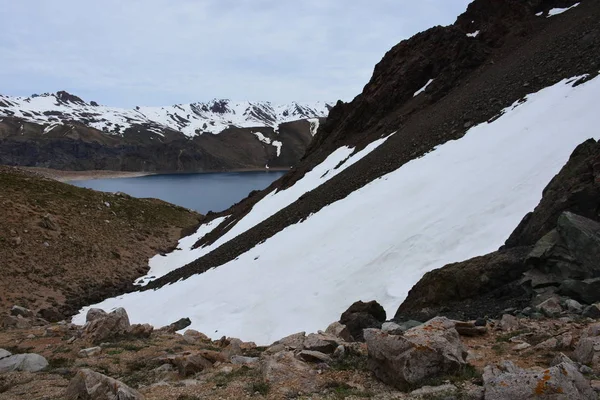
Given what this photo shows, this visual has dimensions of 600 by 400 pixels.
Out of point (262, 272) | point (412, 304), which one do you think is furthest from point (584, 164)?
point (262, 272)

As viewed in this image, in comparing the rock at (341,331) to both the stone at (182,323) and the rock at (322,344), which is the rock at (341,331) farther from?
the stone at (182,323)

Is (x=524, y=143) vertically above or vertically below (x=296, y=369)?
above

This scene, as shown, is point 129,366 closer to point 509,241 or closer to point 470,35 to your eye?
point 509,241

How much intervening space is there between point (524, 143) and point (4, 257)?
1273 inches

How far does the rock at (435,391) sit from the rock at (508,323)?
2.87 m

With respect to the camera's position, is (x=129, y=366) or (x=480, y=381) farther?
(x=129, y=366)

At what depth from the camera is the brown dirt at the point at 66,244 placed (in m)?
26.9

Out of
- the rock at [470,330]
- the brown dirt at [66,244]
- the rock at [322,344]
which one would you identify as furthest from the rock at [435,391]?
the brown dirt at [66,244]

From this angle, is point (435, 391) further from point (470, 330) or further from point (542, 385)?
point (470, 330)

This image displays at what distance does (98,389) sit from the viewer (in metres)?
6.49

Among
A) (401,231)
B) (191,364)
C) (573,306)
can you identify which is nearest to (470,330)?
(573,306)

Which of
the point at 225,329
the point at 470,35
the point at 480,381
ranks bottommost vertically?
the point at 225,329

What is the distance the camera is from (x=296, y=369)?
24.2ft

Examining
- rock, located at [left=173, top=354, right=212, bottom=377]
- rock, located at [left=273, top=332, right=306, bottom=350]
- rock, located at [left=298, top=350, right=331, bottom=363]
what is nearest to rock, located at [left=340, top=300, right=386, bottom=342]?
rock, located at [left=273, top=332, right=306, bottom=350]
